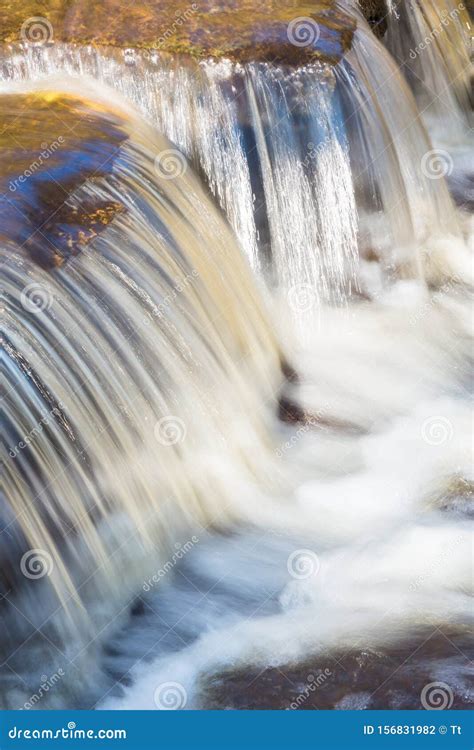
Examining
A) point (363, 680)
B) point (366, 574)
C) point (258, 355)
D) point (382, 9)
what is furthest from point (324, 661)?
point (382, 9)

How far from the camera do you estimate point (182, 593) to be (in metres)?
5.86

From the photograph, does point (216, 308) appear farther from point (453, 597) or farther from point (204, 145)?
point (453, 597)
